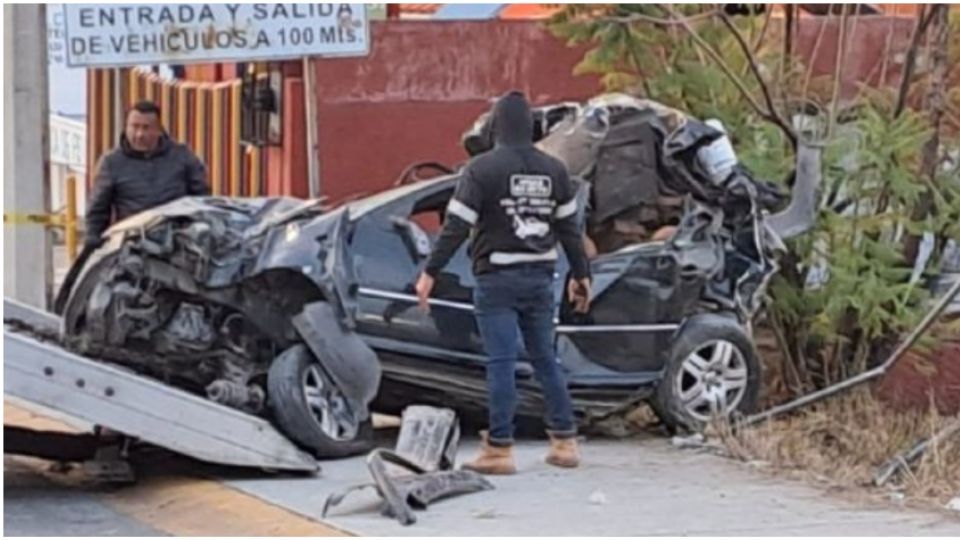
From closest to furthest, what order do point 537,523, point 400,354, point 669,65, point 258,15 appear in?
point 537,523
point 400,354
point 669,65
point 258,15

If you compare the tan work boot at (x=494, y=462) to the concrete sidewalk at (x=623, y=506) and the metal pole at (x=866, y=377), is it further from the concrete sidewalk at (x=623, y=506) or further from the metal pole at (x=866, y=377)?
the metal pole at (x=866, y=377)

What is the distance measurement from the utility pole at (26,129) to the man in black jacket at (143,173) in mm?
2352

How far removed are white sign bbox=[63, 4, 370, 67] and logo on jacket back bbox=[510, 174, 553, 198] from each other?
13.3 ft

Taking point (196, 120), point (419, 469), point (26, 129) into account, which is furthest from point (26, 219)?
point (419, 469)

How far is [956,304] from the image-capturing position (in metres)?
12.0

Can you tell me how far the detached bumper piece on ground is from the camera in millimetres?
8648

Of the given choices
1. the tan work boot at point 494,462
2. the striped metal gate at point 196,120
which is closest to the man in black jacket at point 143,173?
the tan work boot at point 494,462

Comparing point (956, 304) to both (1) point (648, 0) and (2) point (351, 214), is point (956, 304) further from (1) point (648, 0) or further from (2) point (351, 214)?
(2) point (351, 214)

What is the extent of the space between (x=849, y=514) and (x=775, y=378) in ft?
10.5

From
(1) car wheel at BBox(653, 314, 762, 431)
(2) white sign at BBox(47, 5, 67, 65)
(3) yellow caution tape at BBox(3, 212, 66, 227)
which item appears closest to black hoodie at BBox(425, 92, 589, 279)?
(1) car wheel at BBox(653, 314, 762, 431)

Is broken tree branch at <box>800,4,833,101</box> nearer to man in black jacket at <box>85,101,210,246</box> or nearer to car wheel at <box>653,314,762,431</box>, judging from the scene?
car wheel at <box>653,314,762,431</box>

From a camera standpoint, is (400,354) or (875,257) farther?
(875,257)

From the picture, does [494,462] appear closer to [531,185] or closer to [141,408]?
[531,185]

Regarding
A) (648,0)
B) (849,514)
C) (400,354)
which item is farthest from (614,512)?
(648,0)
